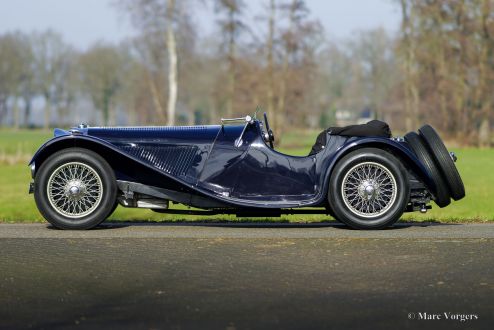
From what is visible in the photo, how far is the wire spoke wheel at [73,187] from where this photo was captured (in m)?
8.22

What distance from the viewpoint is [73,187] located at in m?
8.20

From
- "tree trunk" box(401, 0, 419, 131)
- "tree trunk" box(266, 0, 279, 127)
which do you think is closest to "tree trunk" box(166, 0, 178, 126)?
"tree trunk" box(266, 0, 279, 127)

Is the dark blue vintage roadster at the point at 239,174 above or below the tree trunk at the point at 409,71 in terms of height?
below

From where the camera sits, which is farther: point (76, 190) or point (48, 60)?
point (48, 60)

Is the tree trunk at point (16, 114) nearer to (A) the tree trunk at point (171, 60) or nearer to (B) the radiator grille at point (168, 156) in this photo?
(A) the tree trunk at point (171, 60)

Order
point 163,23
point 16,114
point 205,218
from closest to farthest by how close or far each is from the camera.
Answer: point 205,218
point 163,23
point 16,114

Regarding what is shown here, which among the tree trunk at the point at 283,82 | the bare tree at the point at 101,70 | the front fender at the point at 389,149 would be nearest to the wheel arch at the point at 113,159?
the front fender at the point at 389,149

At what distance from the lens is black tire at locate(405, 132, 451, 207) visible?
327 inches

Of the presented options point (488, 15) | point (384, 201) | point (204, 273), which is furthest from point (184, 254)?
point (488, 15)

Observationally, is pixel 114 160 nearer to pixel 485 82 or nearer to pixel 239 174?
pixel 239 174

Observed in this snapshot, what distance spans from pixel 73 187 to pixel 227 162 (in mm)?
1578

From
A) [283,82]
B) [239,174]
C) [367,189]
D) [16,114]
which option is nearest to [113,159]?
[239,174]

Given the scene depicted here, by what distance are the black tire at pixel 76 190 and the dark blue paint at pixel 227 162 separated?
0.65 ft

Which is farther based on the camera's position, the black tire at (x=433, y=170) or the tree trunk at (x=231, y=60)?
the tree trunk at (x=231, y=60)
